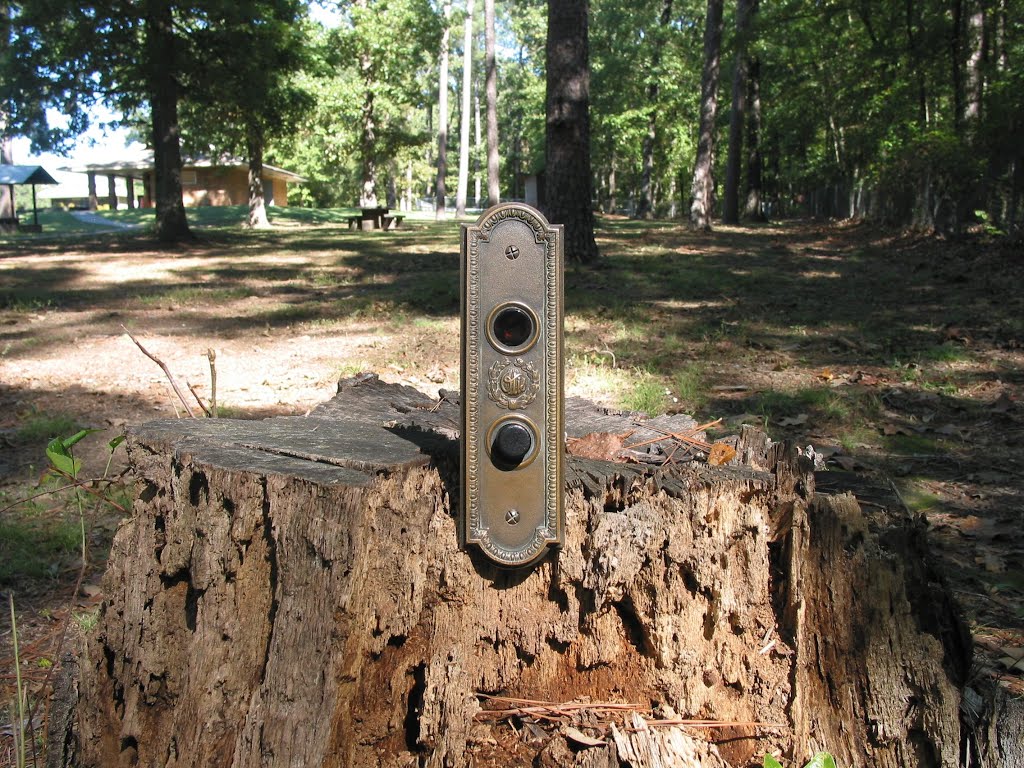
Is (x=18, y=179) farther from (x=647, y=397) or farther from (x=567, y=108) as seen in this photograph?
(x=647, y=397)

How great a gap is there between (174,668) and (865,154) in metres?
26.1

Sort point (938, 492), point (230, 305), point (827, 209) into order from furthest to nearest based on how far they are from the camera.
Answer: point (827, 209) → point (230, 305) → point (938, 492)

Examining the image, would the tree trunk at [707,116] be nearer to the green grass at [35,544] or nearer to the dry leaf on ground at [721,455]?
the green grass at [35,544]

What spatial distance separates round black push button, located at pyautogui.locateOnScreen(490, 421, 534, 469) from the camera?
2.10 meters

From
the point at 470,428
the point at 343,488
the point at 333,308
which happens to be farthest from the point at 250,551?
the point at 333,308

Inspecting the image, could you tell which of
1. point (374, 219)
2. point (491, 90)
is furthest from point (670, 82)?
point (374, 219)

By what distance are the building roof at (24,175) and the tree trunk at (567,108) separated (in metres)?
24.4

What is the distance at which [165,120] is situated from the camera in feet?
61.2

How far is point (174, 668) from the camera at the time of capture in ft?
7.57

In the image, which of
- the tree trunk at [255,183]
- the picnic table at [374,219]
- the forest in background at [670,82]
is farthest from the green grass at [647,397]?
the tree trunk at [255,183]

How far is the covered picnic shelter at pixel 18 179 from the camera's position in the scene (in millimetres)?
29250

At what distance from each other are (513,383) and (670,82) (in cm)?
4146

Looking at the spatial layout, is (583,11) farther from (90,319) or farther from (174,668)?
(174,668)

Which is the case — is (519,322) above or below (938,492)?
above
